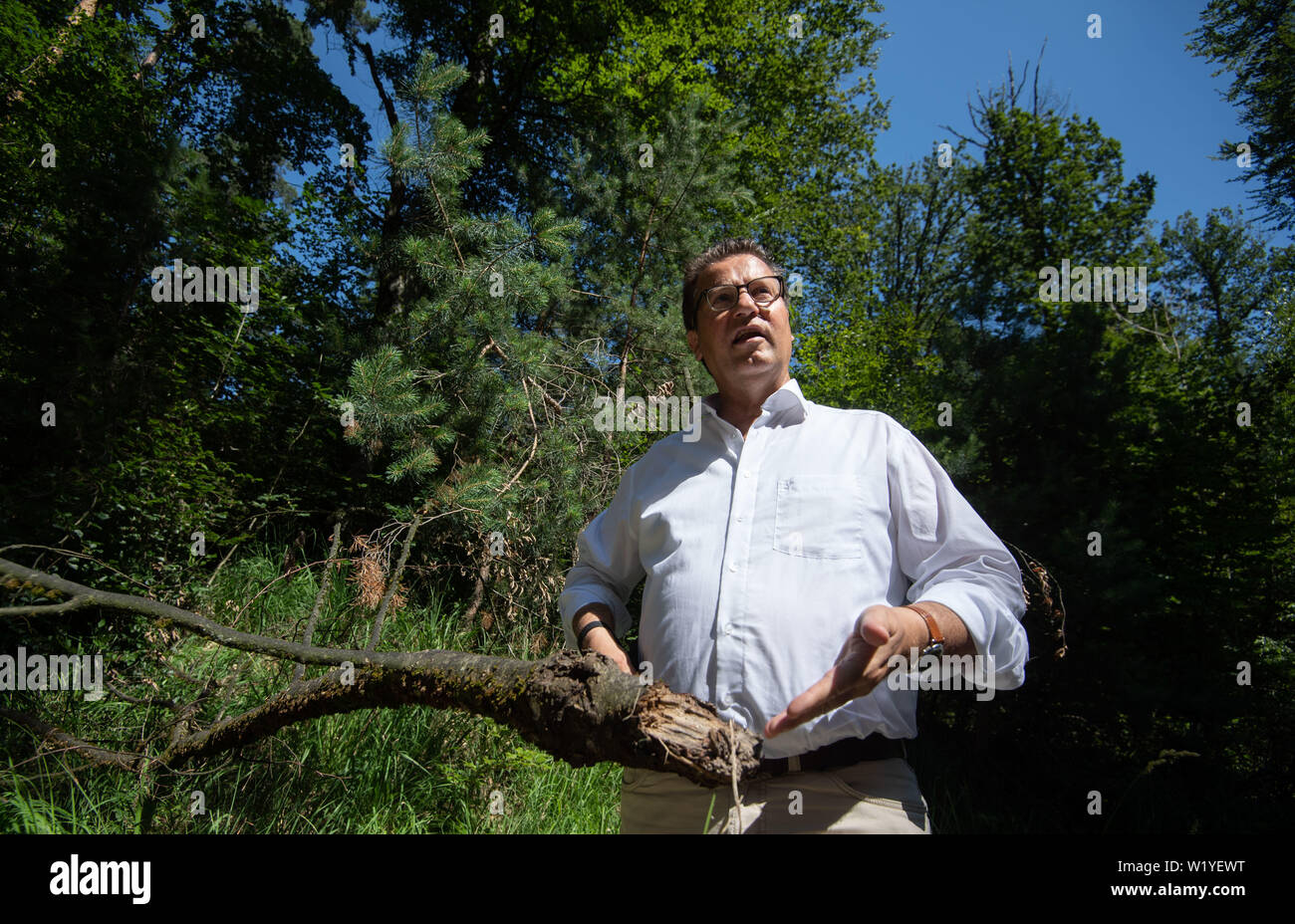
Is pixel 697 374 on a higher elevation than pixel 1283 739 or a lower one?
higher

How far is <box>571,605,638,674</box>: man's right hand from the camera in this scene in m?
1.71

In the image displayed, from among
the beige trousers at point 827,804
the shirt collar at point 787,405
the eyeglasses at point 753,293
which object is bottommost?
the beige trousers at point 827,804

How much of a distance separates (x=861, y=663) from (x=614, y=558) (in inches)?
38.3

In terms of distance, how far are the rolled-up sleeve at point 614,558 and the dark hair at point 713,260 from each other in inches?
23.1

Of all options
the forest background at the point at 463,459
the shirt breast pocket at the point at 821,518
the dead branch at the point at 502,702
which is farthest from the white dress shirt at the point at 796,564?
the forest background at the point at 463,459

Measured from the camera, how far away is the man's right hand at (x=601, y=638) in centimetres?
171

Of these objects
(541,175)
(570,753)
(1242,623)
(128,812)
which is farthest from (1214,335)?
(128,812)

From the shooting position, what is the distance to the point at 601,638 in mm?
1827

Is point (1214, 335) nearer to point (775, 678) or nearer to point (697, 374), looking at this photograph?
point (697, 374)

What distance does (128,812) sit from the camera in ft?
9.57

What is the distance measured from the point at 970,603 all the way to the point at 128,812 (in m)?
3.33

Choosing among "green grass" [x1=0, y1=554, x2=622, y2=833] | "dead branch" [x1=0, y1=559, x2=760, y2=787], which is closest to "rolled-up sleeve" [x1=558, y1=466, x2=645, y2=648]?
"dead branch" [x1=0, y1=559, x2=760, y2=787]

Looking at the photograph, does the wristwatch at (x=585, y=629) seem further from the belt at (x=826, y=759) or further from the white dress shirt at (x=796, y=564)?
the belt at (x=826, y=759)

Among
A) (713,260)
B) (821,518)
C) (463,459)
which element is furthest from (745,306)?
(463,459)
